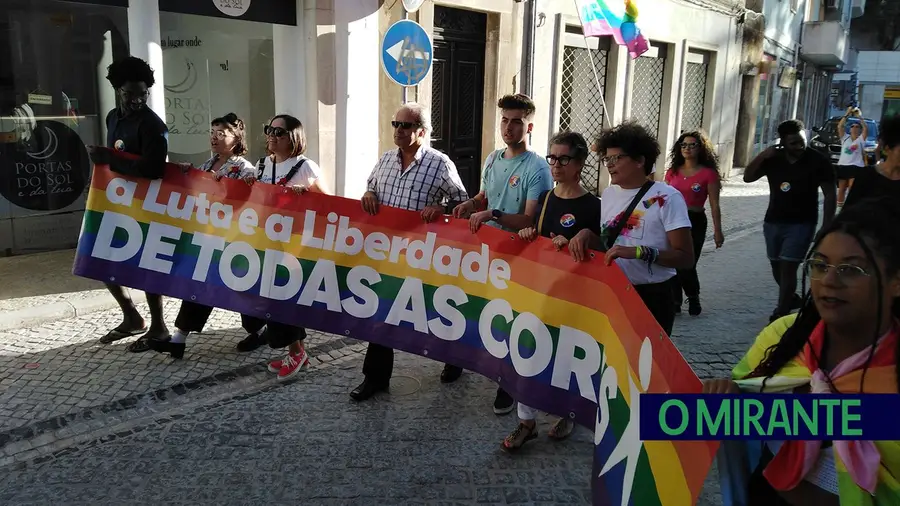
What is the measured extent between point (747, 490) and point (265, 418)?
3038 millimetres

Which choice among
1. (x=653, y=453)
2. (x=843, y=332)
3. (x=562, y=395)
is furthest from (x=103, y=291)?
(x=843, y=332)

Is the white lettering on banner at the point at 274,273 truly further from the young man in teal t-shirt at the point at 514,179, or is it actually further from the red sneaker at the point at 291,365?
the young man in teal t-shirt at the point at 514,179

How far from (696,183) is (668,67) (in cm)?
1038

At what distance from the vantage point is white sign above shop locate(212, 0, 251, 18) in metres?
7.59

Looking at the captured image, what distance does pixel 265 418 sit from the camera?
441 centimetres

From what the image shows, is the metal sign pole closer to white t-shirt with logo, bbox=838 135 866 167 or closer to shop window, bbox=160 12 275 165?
shop window, bbox=160 12 275 165

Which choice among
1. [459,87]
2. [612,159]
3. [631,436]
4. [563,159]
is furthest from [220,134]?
[459,87]

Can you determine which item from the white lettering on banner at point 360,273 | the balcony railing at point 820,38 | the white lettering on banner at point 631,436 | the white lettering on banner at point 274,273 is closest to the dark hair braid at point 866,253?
the white lettering on banner at point 631,436

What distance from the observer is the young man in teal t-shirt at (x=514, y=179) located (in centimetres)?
439

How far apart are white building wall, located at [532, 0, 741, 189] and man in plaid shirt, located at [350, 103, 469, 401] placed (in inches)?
284

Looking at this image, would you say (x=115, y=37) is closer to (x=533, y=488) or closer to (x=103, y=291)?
(x=103, y=291)

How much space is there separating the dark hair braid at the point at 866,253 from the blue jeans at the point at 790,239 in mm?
4301

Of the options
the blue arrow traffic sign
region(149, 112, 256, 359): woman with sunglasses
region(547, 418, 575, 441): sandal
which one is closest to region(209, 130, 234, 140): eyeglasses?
region(149, 112, 256, 359): woman with sunglasses

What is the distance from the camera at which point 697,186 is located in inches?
262
